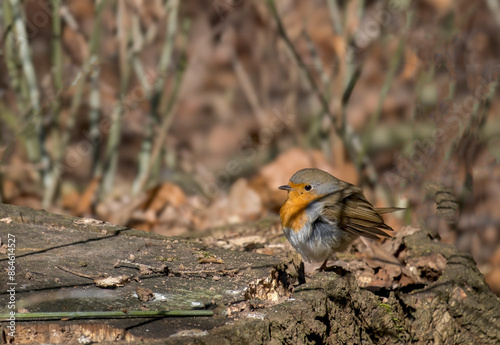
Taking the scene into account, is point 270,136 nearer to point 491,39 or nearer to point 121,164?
point 121,164

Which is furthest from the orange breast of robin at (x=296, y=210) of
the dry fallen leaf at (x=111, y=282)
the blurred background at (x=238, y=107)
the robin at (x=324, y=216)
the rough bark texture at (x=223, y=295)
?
the blurred background at (x=238, y=107)

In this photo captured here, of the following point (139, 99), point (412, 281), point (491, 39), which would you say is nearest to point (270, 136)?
point (139, 99)

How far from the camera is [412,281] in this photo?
10.1 ft

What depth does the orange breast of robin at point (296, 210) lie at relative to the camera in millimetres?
3211

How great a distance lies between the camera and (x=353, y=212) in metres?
3.24

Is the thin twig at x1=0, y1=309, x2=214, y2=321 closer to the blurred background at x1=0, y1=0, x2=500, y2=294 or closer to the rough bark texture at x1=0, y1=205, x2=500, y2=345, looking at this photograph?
the rough bark texture at x1=0, y1=205, x2=500, y2=345

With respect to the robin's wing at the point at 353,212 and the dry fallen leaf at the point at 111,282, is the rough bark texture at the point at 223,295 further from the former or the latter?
the robin's wing at the point at 353,212

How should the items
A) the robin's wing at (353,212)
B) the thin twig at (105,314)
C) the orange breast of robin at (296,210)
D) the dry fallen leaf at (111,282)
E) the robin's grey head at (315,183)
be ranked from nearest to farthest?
the thin twig at (105,314), the dry fallen leaf at (111,282), the robin's wing at (353,212), the orange breast of robin at (296,210), the robin's grey head at (315,183)

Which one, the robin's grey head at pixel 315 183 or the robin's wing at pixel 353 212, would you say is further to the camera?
the robin's grey head at pixel 315 183

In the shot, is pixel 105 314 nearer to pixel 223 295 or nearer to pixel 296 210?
pixel 223 295

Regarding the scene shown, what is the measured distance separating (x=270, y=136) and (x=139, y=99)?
50.8 inches

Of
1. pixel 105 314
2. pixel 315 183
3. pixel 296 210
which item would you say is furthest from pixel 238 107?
pixel 105 314

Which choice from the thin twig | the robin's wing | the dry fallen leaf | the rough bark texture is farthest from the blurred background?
the thin twig

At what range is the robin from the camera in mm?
3135
